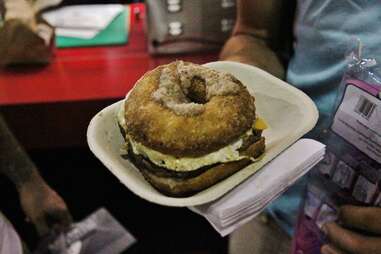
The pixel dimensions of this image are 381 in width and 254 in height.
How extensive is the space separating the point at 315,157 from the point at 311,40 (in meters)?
0.33

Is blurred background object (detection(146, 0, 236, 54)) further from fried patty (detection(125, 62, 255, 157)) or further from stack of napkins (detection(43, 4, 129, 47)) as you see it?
fried patty (detection(125, 62, 255, 157))

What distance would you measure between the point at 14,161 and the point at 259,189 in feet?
2.22

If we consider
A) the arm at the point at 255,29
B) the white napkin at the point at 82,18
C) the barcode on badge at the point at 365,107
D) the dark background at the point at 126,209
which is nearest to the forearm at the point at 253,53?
the arm at the point at 255,29

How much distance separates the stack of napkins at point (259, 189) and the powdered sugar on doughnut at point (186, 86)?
0.09 m

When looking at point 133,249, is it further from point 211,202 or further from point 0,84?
point 211,202

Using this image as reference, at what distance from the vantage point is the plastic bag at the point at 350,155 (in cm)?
56

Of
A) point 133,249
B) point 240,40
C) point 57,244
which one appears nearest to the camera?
point 240,40

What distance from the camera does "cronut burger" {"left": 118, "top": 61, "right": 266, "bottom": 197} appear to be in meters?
0.50

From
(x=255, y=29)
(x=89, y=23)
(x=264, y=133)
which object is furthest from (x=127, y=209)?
(x=264, y=133)

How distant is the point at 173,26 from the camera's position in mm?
1299

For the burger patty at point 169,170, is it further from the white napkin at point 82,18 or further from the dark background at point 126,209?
the dark background at point 126,209

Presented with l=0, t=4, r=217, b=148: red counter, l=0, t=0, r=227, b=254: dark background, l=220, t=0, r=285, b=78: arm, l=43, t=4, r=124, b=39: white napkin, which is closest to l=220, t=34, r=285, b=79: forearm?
l=220, t=0, r=285, b=78: arm

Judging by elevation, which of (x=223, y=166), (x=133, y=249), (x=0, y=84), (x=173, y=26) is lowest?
(x=133, y=249)

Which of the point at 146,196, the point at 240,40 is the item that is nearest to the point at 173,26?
the point at 240,40
